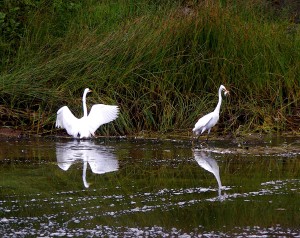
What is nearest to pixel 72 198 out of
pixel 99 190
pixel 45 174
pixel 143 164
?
pixel 99 190

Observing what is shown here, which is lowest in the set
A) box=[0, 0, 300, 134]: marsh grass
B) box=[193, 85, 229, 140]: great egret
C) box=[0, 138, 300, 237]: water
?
box=[0, 138, 300, 237]: water

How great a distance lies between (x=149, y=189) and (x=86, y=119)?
4.16m

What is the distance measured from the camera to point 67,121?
41.2 ft

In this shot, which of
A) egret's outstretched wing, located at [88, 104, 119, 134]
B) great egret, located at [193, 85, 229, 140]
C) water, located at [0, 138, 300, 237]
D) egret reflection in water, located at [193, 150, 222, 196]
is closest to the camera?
water, located at [0, 138, 300, 237]

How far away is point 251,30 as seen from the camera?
1392cm

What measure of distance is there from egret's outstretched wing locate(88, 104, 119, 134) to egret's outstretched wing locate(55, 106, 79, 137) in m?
0.24

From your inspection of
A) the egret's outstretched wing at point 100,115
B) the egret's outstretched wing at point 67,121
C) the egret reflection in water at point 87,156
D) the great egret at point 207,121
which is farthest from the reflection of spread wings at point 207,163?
the egret's outstretched wing at point 67,121

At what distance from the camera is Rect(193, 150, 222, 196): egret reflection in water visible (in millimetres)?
9578

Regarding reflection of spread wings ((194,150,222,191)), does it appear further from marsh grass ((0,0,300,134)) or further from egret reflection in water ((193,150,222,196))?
marsh grass ((0,0,300,134))

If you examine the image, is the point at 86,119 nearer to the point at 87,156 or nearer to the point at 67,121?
the point at 67,121

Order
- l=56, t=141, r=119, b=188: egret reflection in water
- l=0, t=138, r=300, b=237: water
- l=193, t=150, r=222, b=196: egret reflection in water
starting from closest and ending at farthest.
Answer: l=0, t=138, r=300, b=237: water
l=193, t=150, r=222, b=196: egret reflection in water
l=56, t=141, r=119, b=188: egret reflection in water

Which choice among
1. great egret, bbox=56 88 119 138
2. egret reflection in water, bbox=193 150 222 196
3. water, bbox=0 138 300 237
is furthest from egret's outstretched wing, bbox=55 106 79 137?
egret reflection in water, bbox=193 150 222 196

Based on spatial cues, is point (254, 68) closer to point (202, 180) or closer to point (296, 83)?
point (296, 83)

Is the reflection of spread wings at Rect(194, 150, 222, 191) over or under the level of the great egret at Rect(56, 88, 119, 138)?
under
